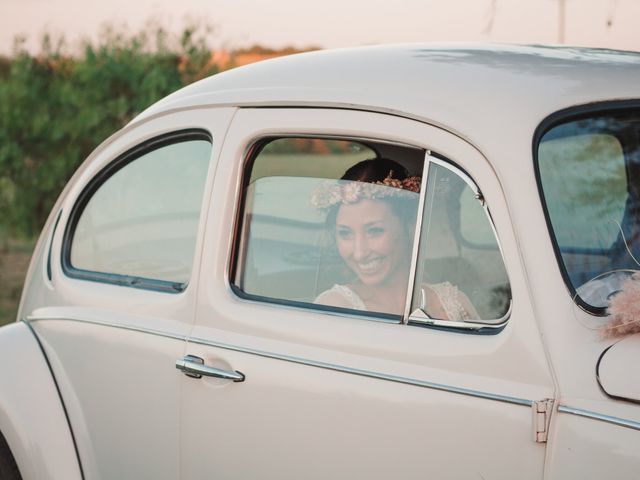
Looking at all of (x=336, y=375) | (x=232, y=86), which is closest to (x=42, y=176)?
(x=232, y=86)

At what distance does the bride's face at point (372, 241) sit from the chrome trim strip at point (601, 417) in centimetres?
64

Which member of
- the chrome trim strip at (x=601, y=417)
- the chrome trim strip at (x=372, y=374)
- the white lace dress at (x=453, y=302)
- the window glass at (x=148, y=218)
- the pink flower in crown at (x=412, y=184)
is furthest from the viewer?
the window glass at (x=148, y=218)

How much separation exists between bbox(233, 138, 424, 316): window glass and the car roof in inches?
5.6

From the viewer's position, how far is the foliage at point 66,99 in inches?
420

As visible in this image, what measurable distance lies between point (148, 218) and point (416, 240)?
3.73ft

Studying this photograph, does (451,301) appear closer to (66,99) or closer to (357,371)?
(357,371)

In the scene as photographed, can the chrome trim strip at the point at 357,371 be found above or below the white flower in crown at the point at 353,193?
below

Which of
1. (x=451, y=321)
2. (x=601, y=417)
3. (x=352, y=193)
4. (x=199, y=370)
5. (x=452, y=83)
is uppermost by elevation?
(x=452, y=83)

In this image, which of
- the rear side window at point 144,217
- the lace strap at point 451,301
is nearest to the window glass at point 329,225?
the lace strap at point 451,301

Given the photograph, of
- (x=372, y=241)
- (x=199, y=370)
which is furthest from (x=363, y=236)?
(x=199, y=370)

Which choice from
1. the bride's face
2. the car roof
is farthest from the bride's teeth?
the car roof

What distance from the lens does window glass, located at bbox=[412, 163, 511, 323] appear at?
2.45 metres

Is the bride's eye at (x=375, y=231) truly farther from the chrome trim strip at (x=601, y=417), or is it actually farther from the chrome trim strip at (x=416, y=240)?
the chrome trim strip at (x=601, y=417)

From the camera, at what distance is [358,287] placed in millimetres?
2754
